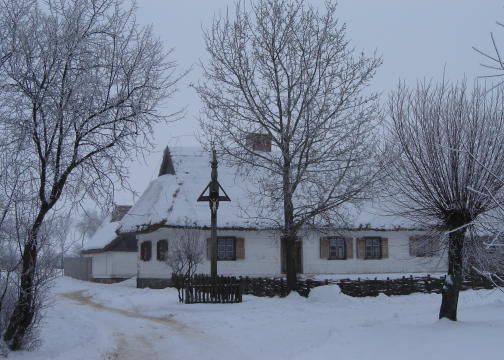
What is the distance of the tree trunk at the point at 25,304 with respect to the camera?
9.41 meters

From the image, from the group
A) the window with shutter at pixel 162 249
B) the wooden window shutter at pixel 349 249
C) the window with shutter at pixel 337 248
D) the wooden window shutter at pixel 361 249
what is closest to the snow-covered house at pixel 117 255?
the window with shutter at pixel 162 249

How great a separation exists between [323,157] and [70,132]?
10340 mm

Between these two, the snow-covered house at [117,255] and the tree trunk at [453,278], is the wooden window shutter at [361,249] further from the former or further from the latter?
the tree trunk at [453,278]

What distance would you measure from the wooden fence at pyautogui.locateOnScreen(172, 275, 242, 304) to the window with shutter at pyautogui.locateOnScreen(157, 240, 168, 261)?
756 cm

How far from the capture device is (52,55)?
32.7 ft

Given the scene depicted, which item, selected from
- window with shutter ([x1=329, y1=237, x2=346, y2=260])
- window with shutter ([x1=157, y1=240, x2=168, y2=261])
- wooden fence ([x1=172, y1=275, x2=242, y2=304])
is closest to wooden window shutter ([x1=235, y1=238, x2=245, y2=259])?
window with shutter ([x1=157, y1=240, x2=168, y2=261])

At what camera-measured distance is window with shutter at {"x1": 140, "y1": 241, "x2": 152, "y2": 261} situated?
2683 cm

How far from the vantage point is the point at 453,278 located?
38.2 ft

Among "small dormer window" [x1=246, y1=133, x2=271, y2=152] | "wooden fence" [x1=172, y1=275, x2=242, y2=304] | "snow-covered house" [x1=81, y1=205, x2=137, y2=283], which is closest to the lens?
"wooden fence" [x1=172, y1=275, x2=242, y2=304]

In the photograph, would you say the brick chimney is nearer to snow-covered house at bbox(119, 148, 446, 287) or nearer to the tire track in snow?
snow-covered house at bbox(119, 148, 446, 287)

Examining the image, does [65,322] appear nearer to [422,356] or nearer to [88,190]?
[88,190]

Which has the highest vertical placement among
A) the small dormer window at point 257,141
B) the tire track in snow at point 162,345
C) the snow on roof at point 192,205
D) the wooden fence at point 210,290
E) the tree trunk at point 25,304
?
the small dormer window at point 257,141

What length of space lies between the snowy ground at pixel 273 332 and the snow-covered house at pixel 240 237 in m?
6.98

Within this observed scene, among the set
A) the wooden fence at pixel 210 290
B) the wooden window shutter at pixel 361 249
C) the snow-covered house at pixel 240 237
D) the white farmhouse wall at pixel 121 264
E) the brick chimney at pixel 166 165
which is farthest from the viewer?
the white farmhouse wall at pixel 121 264
